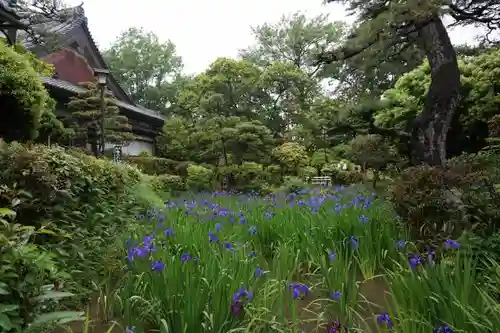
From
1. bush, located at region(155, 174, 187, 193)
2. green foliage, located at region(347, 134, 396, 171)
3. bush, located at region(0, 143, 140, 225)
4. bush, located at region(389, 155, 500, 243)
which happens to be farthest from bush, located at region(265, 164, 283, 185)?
bush, located at region(0, 143, 140, 225)

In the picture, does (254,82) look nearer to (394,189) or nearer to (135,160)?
(135,160)

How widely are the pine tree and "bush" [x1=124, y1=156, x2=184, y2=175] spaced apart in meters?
1.28

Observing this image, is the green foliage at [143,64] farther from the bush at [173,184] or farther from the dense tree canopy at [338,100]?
the bush at [173,184]

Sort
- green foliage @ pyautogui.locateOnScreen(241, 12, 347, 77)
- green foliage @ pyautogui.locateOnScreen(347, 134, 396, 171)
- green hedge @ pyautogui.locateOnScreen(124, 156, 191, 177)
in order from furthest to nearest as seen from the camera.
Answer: green foliage @ pyautogui.locateOnScreen(241, 12, 347, 77), green hedge @ pyautogui.locateOnScreen(124, 156, 191, 177), green foliage @ pyautogui.locateOnScreen(347, 134, 396, 171)

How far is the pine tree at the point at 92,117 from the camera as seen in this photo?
1051cm

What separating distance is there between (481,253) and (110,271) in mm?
2214

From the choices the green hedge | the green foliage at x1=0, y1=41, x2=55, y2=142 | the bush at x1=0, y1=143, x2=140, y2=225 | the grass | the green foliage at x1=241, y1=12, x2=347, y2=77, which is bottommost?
the grass

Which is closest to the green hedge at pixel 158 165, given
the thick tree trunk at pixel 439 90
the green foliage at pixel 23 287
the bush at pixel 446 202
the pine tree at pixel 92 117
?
the pine tree at pixel 92 117

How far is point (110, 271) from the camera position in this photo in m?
2.48

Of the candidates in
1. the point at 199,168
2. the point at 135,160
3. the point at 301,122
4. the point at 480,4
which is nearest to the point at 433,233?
the point at 480,4

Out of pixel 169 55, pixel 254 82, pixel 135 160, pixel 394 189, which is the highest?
pixel 169 55

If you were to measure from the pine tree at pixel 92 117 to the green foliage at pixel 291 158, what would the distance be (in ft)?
15.5

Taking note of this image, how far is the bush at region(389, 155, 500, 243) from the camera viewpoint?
2.62 m

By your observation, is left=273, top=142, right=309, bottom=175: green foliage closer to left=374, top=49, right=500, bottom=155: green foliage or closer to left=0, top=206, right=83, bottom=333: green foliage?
left=374, top=49, right=500, bottom=155: green foliage
